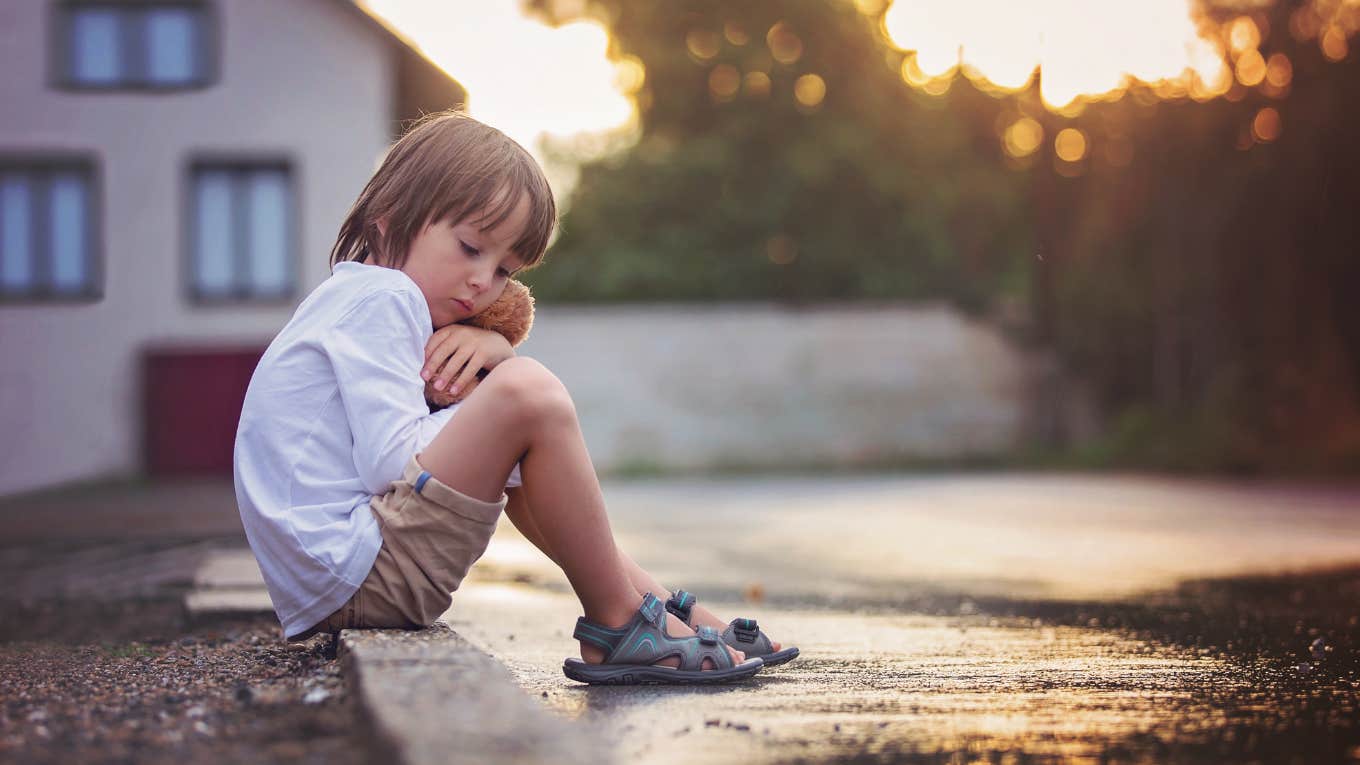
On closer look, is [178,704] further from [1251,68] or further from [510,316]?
[1251,68]

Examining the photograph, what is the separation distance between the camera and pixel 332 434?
9.06 ft

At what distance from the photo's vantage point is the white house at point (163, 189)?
1571 centimetres

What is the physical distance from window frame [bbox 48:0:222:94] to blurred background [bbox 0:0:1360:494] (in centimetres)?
4

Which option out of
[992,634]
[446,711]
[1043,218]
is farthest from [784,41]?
[446,711]

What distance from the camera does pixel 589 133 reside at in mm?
28531

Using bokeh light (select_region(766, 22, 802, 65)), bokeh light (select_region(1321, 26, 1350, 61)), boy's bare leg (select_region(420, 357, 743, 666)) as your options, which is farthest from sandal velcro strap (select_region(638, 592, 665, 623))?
bokeh light (select_region(766, 22, 802, 65))

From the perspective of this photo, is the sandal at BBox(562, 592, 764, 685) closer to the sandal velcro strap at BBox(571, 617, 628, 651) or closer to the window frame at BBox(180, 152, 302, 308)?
the sandal velcro strap at BBox(571, 617, 628, 651)

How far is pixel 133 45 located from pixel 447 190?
47.3 feet

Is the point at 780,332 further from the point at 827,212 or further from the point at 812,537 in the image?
the point at 812,537

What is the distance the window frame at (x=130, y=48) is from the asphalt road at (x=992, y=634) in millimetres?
8852

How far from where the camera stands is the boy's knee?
8.63ft

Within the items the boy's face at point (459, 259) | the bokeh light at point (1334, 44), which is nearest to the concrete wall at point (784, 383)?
the bokeh light at point (1334, 44)

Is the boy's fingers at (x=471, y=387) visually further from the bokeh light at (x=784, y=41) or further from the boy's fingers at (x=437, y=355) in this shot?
the bokeh light at (x=784, y=41)

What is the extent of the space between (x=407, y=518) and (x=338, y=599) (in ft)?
0.76
